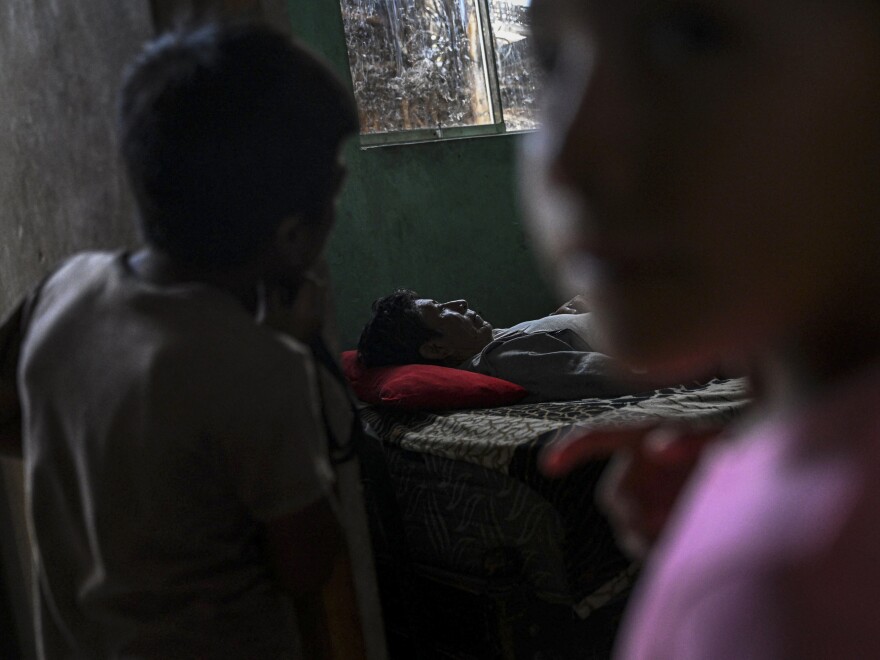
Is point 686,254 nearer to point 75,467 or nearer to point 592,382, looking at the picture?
point 75,467

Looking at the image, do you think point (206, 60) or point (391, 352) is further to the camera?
point (391, 352)

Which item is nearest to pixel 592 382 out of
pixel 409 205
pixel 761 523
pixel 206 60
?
pixel 409 205

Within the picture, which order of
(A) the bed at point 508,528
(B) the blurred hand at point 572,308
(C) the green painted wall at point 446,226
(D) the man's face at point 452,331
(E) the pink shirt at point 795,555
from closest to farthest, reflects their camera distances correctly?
(E) the pink shirt at point 795,555, (A) the bed at point 508,528, (C) the green painted wall at point 446,226, (D) the man's face at point 452,331, (B) the blurred hand at point 572,308

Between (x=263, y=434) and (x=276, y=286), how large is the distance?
0.07m

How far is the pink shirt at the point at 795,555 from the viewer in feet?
0.48

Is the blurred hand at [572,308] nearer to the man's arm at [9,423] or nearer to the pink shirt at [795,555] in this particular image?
the man's arm at [9,423]

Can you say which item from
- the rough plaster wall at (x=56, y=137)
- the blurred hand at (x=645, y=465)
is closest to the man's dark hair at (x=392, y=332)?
the rough plaster wall at (x=56, y=137)

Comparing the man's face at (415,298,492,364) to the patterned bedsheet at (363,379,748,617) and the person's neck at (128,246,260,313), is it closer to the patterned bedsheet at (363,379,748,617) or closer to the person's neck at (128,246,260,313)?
the patterned bedsheet at (363,379,748,617)

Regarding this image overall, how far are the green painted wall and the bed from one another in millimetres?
371

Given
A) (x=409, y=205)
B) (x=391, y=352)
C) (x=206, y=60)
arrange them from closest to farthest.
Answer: (x=206, y=60) → (x=391, y=352) → (x=409, y=205)

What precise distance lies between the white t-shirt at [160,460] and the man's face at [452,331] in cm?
155

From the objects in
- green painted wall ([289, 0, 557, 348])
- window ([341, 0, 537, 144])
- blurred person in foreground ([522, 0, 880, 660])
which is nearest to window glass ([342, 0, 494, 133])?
window ([341, 0, 537, 144])

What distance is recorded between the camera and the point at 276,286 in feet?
1.25

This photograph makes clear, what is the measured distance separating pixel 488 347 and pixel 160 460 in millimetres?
1864
